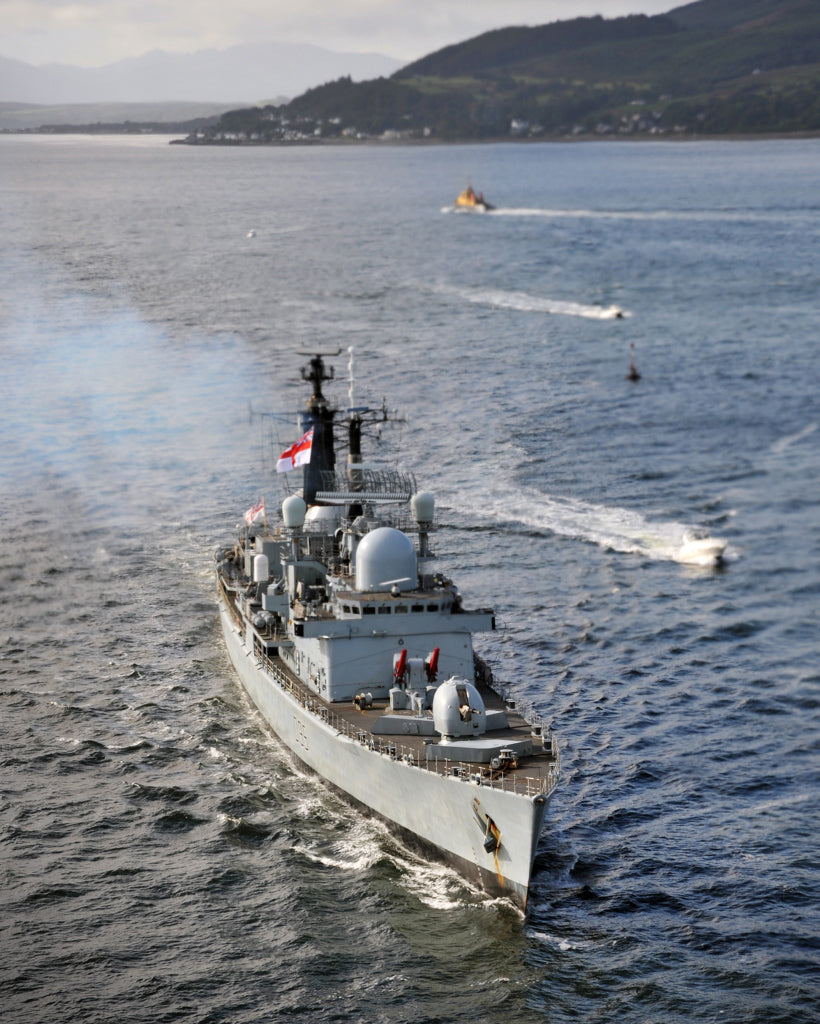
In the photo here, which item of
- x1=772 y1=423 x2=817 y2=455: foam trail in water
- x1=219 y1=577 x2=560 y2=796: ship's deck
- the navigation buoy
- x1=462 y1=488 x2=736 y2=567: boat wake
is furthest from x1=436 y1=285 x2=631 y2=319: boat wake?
x1=219 y1=577 x2=560 y2=796: ship's deck

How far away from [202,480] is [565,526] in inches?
878

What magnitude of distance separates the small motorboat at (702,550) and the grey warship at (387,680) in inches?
621

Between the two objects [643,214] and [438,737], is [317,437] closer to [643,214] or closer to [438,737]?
[438,737]

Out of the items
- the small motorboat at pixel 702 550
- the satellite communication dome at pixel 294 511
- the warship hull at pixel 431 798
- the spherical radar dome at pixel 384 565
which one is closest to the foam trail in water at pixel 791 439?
the small motorboat at pixel 702 550

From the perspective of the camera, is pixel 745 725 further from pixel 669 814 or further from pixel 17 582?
pixel 17 582

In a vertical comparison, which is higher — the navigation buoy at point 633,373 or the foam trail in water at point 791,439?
the navigation buoy at point 633,373

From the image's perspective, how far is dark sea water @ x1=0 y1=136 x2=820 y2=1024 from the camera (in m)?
31.0

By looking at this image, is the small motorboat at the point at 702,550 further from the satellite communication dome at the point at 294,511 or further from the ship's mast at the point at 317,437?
the satellite communication dome at the point at 294,511

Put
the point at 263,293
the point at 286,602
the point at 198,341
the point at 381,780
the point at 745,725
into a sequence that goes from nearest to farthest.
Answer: the point at 381,780
the point at 745,725
the point at 286,602
the point at 198,341
the point at 263,293

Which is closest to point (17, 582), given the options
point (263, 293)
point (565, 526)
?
point (565, 526)

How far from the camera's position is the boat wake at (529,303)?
10781 centimetres

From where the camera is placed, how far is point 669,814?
124ft

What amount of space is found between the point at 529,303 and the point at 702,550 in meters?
59.8

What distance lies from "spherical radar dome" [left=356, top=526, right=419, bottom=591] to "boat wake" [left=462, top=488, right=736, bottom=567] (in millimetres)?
20888
